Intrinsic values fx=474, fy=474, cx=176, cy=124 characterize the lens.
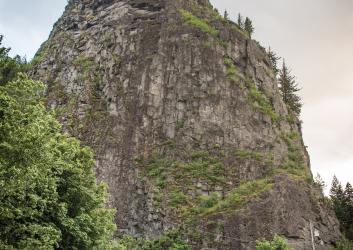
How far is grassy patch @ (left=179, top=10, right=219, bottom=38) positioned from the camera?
65.4m

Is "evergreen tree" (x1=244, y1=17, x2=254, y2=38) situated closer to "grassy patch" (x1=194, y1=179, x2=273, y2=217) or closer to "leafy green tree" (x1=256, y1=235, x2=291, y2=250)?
"grassy patch" (x1=194, y1=179, x2=273, y2=217)

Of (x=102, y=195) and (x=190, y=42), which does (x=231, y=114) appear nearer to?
(x=190, y=42)

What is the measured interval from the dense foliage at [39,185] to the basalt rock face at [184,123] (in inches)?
678

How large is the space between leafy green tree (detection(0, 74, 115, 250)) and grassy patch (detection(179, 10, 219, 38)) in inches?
1608

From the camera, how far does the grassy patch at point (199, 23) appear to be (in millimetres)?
65375

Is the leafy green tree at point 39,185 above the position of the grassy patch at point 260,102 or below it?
below

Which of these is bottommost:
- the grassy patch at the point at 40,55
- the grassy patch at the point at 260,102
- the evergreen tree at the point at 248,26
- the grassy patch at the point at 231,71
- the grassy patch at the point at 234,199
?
the grassy patch at the point at 234,199

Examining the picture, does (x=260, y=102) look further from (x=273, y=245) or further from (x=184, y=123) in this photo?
(x=273, y=245)

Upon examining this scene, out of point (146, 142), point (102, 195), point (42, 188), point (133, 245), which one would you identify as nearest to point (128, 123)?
point (146, 142)

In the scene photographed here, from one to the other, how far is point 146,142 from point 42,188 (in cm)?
3272

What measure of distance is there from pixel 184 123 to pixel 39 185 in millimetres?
34996

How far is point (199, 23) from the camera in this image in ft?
218

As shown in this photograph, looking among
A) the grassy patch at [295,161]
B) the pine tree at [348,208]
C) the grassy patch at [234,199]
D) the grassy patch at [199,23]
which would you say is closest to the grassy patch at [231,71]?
the grassy patch at [199,23]

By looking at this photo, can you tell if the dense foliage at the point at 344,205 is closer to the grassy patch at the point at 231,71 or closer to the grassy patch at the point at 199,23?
the grassy patch at the point at 231,71
